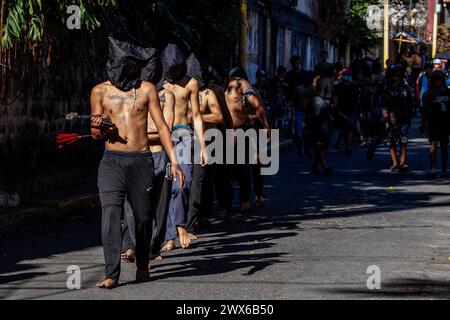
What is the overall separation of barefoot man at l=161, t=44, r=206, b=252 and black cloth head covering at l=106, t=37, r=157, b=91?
222 cm

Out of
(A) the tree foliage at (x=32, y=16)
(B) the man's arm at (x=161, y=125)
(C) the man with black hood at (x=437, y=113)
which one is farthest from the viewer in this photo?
(C) the man with black hood at (x=437, y=113)

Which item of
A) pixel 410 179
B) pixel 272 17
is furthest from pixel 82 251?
pixel 272 17

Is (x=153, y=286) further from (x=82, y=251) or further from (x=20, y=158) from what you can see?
(x=20, y=158)

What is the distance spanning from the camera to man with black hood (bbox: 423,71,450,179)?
20.6 meters

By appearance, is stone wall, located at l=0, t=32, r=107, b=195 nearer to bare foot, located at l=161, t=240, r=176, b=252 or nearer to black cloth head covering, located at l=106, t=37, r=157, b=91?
bare foot, located at l=161, t=240, r=176, b=252

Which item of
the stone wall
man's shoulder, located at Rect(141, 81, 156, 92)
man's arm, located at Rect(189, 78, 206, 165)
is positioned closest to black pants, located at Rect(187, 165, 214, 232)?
man's arm, located at Rect(189, 78, 206, 165)

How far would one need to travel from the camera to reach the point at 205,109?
13594 mm

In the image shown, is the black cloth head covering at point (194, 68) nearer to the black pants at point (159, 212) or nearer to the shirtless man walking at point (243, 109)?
the black pants at point (159, 212)

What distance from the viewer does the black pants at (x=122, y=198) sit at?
947cm

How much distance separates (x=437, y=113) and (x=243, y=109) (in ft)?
19.1

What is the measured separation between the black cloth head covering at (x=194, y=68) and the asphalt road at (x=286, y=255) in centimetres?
165

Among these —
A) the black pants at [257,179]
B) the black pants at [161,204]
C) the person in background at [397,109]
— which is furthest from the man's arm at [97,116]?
the person in background at [397,109]

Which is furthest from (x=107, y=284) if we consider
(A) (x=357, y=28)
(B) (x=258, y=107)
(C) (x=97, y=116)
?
(A) (x=357, y=28)
